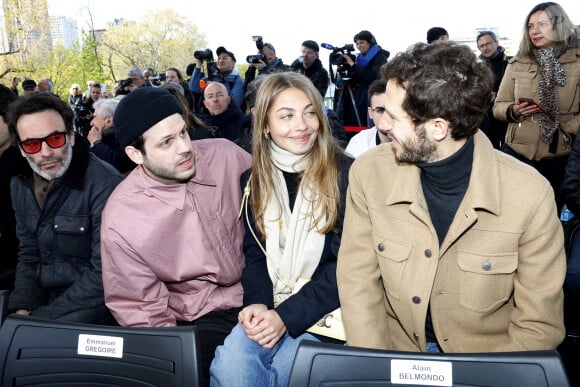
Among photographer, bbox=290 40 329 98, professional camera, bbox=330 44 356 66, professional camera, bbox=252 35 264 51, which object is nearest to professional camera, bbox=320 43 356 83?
professional camera, bbox=330 44 356 66

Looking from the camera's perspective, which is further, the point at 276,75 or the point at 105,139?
the point at 105,139

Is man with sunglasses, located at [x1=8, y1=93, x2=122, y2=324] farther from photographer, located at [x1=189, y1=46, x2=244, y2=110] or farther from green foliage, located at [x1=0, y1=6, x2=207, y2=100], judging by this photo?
green foliage, located at [x1=0, y1=6, x2=207, y2=100]

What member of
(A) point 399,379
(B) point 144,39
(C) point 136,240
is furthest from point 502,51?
(B) point 144,39

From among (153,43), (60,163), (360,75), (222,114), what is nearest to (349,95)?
(360,75)

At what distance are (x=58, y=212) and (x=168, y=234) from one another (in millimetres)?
684

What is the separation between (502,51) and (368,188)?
202 inches

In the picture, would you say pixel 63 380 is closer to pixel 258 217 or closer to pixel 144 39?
pixel 258 217

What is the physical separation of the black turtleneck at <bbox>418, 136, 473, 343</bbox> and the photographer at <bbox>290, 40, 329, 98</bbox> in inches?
212

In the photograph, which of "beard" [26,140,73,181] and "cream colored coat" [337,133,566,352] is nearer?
"cream colored coat" [337,133,566,352]

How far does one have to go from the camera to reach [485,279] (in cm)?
169

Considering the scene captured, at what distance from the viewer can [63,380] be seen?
4.86ft

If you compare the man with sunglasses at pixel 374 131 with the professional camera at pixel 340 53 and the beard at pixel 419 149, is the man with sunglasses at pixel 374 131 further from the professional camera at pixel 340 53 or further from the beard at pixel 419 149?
the professional camera at pixel 340 53

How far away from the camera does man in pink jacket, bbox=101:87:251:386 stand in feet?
7.13

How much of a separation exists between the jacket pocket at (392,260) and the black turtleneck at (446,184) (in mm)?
126
